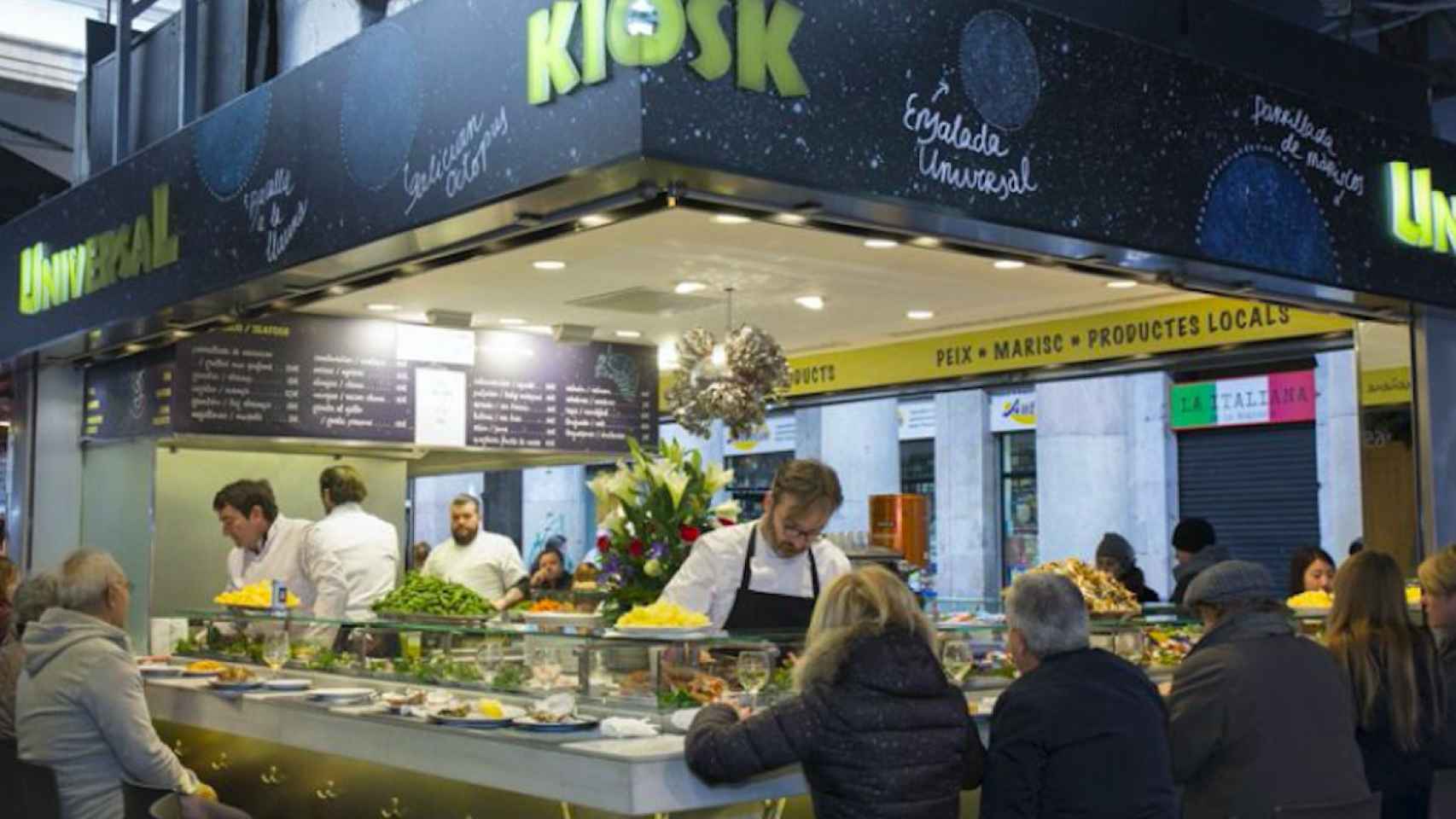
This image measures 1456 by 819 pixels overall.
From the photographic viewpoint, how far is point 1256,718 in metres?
3.94

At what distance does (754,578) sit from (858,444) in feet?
36.0

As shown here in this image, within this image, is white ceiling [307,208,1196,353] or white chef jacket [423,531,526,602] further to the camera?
white chef jacket [423,531,526,602]

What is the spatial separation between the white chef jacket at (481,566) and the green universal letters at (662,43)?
4.85 m

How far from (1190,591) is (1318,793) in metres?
0.58

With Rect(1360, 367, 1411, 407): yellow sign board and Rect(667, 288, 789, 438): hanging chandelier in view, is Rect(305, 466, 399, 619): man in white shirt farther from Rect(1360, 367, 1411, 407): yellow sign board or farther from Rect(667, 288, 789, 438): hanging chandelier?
Rect(1360, 367, 1411, 407): yellow sign board

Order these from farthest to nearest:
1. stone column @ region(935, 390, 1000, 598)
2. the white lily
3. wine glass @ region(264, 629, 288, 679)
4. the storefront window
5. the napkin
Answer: stone column @ region(935, 390, 1000, 598) < the storefront window < the white lily < wine glass @ region(264, 629, 288, 679) < the napkin

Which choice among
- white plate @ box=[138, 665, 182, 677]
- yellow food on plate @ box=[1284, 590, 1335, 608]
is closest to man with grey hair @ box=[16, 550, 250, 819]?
white plate @ box=[138, 665, 182, 677]

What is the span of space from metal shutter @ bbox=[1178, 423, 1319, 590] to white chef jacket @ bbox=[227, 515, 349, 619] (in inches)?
315

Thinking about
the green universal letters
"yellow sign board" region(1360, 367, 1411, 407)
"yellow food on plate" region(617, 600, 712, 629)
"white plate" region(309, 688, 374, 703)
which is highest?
the green universal letters

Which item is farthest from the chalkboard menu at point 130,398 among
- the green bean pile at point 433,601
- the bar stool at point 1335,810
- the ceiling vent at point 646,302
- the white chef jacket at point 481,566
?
the bar stool at point 1335,810

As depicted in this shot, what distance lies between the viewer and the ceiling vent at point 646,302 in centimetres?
711

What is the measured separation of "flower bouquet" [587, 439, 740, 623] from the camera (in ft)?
20.1

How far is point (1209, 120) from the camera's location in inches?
227

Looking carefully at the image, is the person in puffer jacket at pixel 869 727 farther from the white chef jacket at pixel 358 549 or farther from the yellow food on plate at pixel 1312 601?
the white chef jacket at pixel 358 549
